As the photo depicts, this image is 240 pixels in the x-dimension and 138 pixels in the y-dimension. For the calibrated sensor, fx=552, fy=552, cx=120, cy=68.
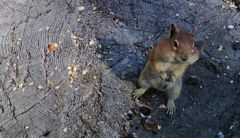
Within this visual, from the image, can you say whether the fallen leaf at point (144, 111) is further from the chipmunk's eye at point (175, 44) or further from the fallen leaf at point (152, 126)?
the chipmunk's eye at point (175, 44)

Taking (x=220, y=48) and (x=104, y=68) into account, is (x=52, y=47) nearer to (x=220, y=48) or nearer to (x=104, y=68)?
(x=104, y=68)

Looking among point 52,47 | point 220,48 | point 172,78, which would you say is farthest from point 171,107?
point 52,47

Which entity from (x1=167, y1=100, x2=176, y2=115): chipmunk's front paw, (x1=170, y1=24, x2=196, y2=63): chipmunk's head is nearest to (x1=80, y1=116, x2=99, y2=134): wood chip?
(x1=167, y1=100, x2=176, y2=115): chipmunk's front paw

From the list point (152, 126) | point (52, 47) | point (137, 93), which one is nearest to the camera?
point (152, 126)

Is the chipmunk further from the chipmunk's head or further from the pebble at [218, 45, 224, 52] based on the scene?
the pebble at [218, 45, 224, 52]

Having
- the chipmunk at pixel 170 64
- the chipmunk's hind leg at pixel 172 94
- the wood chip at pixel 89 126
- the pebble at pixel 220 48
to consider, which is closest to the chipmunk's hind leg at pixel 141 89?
the chipmunk at pixel 170 64
